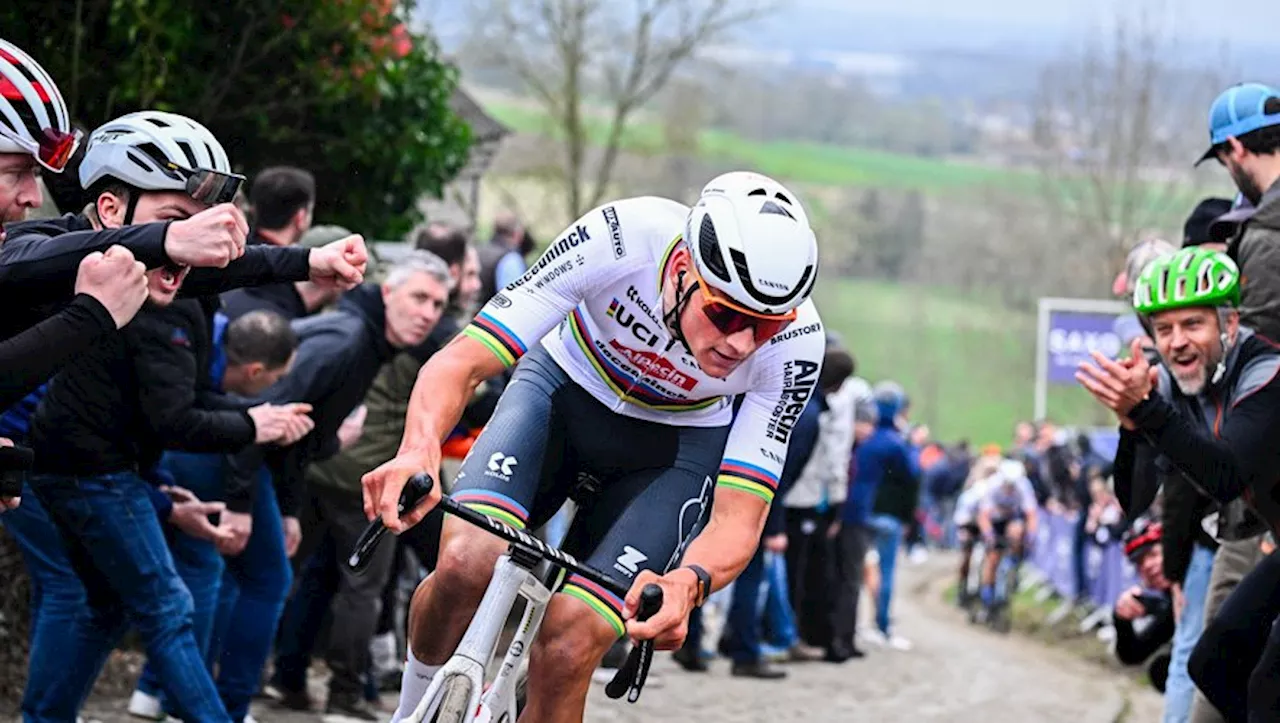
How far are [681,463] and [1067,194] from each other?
1741 inches

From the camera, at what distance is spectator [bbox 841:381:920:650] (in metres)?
16.1

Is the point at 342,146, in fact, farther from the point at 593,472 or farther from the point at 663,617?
the point at 663,617

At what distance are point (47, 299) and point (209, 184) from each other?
81cm

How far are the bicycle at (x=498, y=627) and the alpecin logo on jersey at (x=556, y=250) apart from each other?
933 millimetres

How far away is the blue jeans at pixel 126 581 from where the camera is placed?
6555 millimetres

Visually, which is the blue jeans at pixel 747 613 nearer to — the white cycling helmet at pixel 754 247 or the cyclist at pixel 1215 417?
the cyclist at pixel 1215 417

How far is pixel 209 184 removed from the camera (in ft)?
19.1

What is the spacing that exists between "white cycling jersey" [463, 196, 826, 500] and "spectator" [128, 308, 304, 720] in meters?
1.41

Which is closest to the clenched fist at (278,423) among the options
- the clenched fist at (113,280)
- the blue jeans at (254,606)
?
the blue jeans at (254,606)

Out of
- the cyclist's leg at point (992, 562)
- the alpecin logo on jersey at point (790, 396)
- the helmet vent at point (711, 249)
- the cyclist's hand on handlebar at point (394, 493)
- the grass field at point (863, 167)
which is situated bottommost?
the cyclist's leg at point (992, 562)

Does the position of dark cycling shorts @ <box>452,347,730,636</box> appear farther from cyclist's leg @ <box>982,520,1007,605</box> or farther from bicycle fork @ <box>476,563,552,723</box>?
cyclist's leg @ <box>982,520,1007,605</box>

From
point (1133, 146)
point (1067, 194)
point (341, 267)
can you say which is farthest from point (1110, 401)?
point (1067, 194)

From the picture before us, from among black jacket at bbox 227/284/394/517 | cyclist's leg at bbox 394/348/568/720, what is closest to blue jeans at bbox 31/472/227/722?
cyclist's leg at bbox 394/348/568/720

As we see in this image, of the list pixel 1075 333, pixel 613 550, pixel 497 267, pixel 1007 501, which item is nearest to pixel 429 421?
pixel 613 550
